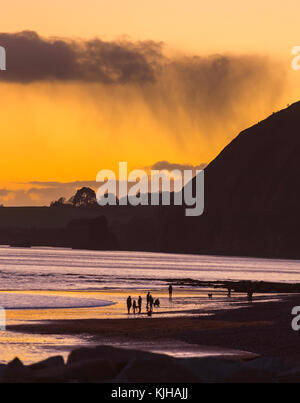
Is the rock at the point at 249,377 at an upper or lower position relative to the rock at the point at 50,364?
lower

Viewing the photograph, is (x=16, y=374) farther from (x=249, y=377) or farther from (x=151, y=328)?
(x=151, y=328)

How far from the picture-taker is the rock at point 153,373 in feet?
70.6

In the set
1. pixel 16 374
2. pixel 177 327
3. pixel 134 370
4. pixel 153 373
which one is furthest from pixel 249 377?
pixel 177 327

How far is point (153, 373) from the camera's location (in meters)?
21.7

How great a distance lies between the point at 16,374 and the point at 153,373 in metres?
3.39

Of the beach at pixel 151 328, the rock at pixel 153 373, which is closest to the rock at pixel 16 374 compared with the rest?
the rock at pixel 153 373

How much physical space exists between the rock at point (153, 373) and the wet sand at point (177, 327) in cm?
1367

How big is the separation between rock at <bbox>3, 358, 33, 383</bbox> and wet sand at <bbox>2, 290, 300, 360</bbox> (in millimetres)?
15334

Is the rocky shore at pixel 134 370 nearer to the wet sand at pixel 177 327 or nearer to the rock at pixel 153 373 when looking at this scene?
the rock at pixel 153 373

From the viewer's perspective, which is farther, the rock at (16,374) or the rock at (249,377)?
the rock at (249,377)

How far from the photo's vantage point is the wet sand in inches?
1594
